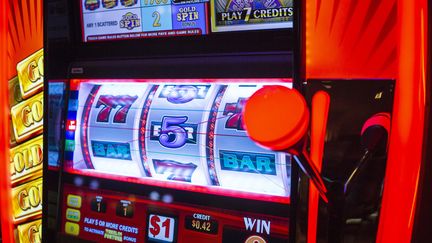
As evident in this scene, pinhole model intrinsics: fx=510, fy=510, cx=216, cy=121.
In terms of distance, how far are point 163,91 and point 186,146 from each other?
0.65 feet

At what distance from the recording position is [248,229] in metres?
1.39

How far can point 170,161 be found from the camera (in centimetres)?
154

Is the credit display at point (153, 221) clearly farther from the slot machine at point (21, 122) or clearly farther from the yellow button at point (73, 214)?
the slot machine at point (21, 122)

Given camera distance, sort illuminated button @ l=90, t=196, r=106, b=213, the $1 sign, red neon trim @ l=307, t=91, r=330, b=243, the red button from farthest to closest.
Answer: illuminated button @ l=90, t=196, r=106, b=213
the $1 sign
red neon trim @ l=307, t=91, r=330, b=243
the red button

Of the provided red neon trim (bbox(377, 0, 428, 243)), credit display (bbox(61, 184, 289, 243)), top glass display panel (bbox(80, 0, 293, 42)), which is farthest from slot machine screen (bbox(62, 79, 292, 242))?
red neon trim (bbox(377, 0, 428, 243))

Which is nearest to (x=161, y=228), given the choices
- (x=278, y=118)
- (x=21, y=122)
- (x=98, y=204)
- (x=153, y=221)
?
(x=153, y=221)

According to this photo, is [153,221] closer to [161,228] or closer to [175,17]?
[161,228]

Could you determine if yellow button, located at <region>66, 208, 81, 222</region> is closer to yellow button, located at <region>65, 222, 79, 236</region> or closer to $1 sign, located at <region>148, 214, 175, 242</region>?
yellow button, located at <region>65, 222, 79, 236</region>

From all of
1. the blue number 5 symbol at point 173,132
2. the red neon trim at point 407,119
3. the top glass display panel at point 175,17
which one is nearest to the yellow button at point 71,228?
the blue number 5 symbol at point 173,132

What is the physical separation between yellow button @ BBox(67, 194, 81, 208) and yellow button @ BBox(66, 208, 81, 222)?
0.05ft

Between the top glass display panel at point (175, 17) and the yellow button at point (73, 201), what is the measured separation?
53 centimetres

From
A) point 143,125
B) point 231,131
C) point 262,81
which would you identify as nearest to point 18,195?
point 143,125

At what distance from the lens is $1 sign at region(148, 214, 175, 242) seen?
1512 mm

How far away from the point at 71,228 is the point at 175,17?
0.79 metres
